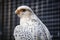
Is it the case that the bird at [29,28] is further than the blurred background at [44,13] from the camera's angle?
No

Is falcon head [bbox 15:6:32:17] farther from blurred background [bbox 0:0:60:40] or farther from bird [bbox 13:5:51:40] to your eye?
blurred background [bbox 0:0:60:40]

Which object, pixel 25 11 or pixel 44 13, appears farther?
pixel 44 13

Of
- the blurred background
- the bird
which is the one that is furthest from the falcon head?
the blurred background

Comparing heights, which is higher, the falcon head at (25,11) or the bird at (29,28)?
the falcon head at (25,11)

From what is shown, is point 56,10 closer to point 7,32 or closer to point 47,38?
point 7,32

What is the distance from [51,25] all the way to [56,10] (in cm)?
11

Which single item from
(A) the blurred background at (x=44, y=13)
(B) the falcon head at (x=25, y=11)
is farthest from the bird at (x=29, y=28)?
(A) the blurred background at (x=44, y=13)

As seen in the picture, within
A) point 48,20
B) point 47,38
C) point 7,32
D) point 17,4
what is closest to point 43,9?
point 48,20

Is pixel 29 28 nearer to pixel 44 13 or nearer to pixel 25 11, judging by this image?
A: pixel 25 11

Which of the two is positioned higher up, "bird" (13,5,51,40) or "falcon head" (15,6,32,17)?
"falcon head" (15,6,32,17)

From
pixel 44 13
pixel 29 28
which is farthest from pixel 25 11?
pixel 44 13

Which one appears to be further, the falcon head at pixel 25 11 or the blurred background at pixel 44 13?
the blurred background at pixel 44 13

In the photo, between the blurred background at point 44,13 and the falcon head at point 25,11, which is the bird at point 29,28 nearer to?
the falcon head at point 25,11

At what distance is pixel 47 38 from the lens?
2.59 ft
